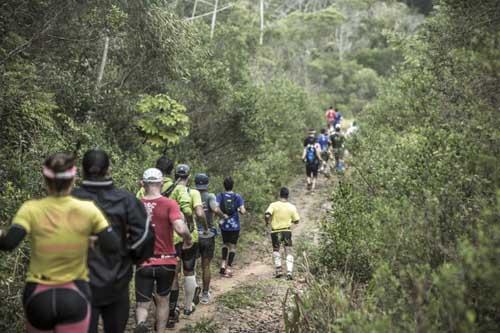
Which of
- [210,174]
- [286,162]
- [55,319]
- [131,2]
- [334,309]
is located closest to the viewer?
[55,319]

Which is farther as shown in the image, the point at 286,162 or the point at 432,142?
the point at 286,162

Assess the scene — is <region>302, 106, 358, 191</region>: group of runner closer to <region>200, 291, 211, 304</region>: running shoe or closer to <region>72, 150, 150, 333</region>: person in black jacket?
<region>200, 291, 211, 304</region>: running shoe

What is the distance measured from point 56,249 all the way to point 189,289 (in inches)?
165

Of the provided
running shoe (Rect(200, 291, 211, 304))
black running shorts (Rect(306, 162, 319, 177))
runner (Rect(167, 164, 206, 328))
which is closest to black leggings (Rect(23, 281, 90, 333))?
runner (Rect(167, 164, 206, 328))

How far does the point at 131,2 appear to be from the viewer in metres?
11.6

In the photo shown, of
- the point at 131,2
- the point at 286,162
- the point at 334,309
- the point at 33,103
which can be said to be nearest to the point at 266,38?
the point at 286,162

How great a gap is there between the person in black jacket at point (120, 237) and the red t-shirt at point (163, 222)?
1124 millimetres

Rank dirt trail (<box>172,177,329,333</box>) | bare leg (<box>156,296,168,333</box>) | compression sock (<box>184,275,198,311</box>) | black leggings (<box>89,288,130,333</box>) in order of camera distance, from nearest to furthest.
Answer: black leggings (<box>89,288,130,333</box>), bare leg (<box>156,296,168,333</box>), compression sock (<box>184,275,198,311</box>), dirt trail (<box>172,177,329,333</box>)

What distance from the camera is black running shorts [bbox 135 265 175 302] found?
6.11m

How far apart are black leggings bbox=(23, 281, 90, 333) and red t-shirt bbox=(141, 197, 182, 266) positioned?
80.5 inches

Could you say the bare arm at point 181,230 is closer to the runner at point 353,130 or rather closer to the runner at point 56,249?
the runner at point 56,249

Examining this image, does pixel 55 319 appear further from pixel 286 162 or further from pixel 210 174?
pixel 286 162

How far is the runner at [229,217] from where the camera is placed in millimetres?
10508

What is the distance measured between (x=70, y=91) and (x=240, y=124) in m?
7.01
